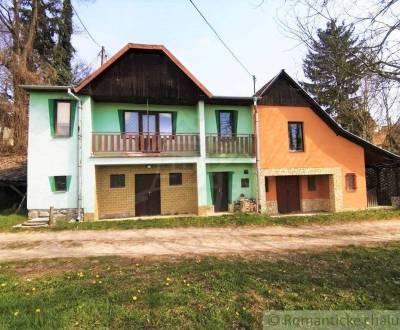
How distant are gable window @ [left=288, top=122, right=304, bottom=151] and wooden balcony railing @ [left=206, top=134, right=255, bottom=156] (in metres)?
2.33

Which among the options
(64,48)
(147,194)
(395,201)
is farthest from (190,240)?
(64,48)

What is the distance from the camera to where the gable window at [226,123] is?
16.0 m

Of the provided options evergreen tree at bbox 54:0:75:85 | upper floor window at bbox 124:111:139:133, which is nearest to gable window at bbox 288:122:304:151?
upper floor window at bbox 124:111:139:133

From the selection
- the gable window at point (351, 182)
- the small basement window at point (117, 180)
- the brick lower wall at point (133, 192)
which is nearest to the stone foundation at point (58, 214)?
the brick lower wall at point (133, 192)

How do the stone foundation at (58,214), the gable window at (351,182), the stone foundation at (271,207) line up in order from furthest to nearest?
the gable window at (351,182)
the stone foundation at (271,207)
the stone foundation at (58,214)

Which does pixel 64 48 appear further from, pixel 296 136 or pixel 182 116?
pixel 296 136

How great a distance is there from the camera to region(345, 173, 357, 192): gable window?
1648 cm

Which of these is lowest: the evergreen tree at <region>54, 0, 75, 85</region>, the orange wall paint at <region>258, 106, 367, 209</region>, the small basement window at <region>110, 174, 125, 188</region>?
the small basement window at <region>110, 174, 125, 188</region>

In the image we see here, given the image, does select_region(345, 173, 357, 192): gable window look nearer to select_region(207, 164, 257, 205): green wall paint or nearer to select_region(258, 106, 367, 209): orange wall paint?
select_region(258, 106, 367, 209): orange wall paint

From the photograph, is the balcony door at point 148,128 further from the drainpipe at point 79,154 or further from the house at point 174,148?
the drainpipe at point 79,154

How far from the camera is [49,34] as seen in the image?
25.3 m

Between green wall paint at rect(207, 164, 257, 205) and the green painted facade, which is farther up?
the green painted facade

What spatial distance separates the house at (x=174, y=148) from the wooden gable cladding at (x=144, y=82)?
0.05m

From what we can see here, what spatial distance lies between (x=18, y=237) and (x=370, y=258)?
1039 centimetres
